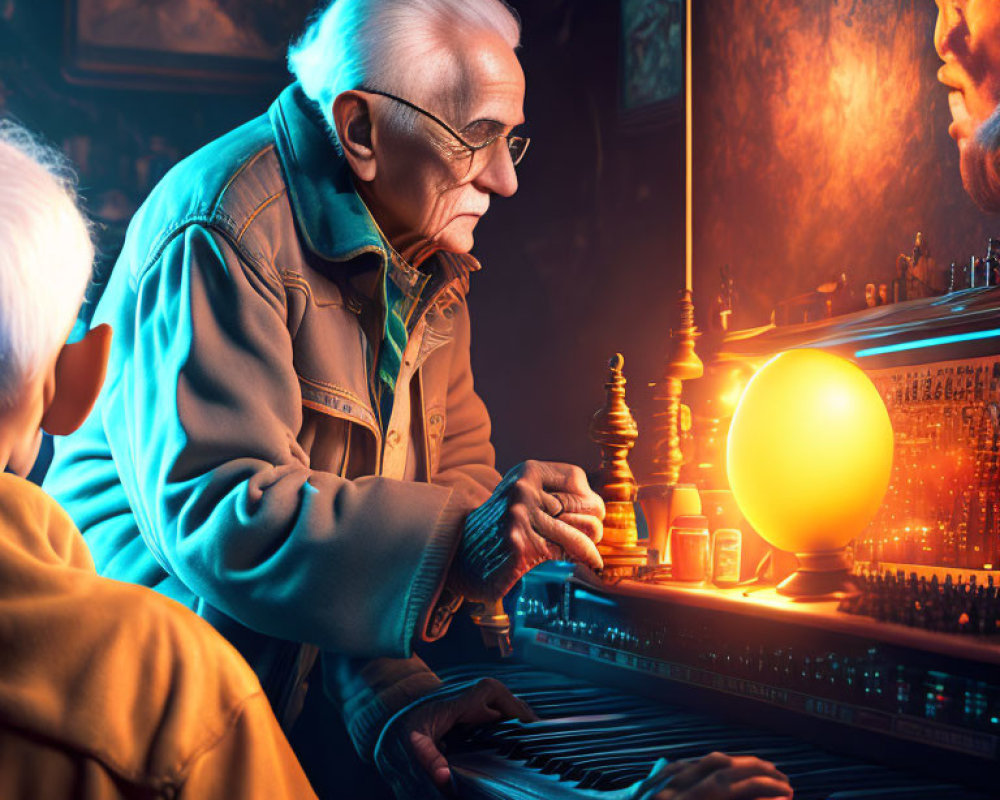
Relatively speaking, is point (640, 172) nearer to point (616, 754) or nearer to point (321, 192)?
point (321, 192)

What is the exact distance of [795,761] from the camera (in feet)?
3.43

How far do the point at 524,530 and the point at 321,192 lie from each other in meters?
0.55

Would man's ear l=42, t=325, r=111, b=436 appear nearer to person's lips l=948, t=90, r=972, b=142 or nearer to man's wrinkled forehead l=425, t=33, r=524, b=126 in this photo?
man's wrinkled forehead l=425, t=33, r=524, b=126

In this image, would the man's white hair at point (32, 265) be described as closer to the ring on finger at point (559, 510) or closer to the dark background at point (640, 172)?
the ring on finger at point (559, 510)

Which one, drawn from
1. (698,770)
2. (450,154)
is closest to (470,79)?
(450,154)

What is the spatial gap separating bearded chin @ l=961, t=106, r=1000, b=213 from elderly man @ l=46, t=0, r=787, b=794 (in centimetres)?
60

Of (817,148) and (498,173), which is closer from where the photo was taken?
(498,173)

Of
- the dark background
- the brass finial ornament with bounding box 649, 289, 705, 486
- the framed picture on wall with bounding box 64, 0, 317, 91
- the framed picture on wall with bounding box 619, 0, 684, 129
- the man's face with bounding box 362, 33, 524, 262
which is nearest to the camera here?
the man's face with bounding box 362, 33, 524, 262

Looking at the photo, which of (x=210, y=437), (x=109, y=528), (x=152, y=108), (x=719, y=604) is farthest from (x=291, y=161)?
(x=152, y=108)

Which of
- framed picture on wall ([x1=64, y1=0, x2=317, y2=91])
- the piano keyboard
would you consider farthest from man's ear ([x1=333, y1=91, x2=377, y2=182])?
framed picture on wall ([x1=64, y1=0, x2=317, y2=91])

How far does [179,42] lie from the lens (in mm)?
2438

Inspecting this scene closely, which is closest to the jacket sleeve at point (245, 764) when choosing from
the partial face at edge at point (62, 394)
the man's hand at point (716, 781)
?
the partial face at edge at point (62, 394)

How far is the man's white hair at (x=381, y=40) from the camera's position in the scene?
4.38 feet

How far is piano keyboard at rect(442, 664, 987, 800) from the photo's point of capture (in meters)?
0.96
